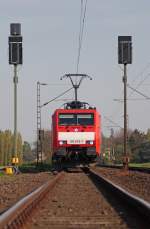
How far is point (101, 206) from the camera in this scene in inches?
464

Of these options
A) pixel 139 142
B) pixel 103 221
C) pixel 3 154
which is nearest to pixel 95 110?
pixel 103 221

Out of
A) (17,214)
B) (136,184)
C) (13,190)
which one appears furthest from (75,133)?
(17,214)

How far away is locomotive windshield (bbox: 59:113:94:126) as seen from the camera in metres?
32.2

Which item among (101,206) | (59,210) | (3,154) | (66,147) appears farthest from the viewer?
(3,154)

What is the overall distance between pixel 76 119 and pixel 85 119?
492mm

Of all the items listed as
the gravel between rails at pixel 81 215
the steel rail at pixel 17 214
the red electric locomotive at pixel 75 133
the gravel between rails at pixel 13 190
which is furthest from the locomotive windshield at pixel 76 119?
the steel rail at pixel 17 214

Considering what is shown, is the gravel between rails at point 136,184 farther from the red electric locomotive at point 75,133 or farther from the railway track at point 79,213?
the red electric locomotive at point 75,133

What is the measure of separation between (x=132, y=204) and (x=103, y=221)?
6.52 ft

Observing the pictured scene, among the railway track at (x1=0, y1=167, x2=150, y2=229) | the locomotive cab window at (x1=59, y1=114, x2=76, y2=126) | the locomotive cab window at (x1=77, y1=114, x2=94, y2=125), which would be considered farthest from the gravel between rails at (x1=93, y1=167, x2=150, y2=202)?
the locomotive cab window at (x1=59, y1=114, x2=76, y2=126)

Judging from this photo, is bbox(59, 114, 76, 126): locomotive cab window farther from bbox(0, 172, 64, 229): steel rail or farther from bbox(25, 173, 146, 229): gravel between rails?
bbox(0, 172, 64, 229): steel rail

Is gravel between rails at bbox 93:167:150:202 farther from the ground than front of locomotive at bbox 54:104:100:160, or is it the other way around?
front of locomotive at bbox 54:104:100:160

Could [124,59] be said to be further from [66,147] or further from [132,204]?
[132,204]

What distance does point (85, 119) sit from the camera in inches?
1273

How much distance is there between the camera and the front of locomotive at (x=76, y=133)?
31.8 m
